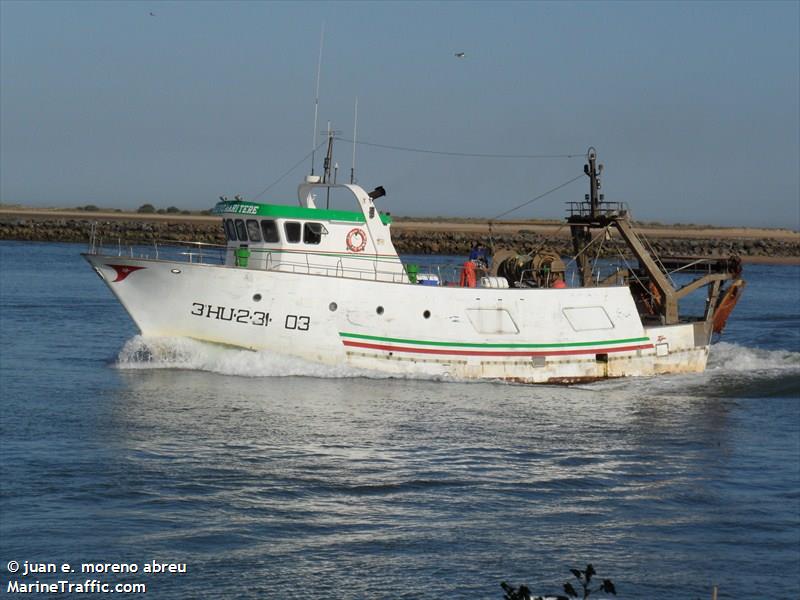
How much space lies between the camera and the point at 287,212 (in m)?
26.7

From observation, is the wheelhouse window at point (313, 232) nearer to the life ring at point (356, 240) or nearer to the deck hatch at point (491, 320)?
the life ring at point (356, 240)

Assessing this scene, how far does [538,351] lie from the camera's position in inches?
1072

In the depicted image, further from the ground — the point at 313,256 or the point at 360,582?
the point at 313,256

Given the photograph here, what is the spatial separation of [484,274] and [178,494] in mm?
15217

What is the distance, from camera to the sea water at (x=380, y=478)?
13047mm

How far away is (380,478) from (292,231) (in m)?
10.9

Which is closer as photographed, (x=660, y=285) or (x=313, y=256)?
(x=313, y=256)

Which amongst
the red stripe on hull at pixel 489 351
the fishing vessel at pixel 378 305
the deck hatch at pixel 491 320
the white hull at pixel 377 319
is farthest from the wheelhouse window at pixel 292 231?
the deck hatch at pixel 491 320

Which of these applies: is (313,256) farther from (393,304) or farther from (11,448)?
(11,448)

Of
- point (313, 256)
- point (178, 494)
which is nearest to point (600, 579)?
point (178, 494)

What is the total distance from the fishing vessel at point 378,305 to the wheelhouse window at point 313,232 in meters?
0.03

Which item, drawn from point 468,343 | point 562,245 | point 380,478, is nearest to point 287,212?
point 468,343

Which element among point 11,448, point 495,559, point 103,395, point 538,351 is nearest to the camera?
point 495,559

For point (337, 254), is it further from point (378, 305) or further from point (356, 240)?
point (378, 305)
